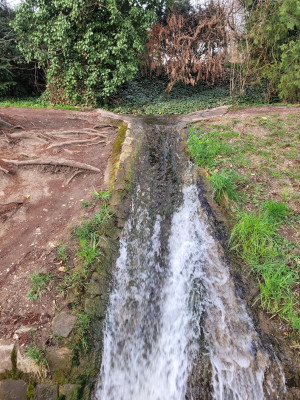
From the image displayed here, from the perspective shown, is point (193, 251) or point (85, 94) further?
point (85, 94)

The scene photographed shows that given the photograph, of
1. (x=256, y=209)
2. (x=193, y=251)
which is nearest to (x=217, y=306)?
(x=193, y=251)

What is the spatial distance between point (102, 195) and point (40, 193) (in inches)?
53.2

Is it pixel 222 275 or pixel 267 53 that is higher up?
pixel 267 53

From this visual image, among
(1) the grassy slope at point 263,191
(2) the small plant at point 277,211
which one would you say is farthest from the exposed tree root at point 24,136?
(2) the small plant at point 277,211

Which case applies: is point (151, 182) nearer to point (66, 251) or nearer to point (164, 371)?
point (66, 251)

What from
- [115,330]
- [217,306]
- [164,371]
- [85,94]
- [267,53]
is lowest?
[164,371]

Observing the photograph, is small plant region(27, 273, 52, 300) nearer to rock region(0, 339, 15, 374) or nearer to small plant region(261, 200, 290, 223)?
rock region(0, 339, 15, 374)

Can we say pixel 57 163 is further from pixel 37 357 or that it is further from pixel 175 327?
pixel 175 327

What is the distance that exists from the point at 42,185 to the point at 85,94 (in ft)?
21.4

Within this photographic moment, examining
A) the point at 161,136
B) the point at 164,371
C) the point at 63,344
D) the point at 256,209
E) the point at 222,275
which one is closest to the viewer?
the point at 63,344

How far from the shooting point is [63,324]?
2.89m

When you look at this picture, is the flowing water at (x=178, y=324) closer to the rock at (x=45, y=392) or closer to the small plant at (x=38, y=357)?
the rock at (x=45, y=392)

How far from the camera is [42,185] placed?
17.5 ft

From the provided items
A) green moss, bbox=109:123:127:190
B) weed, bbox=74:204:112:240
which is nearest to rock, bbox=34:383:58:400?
weed, bbox=74:204:112:240
